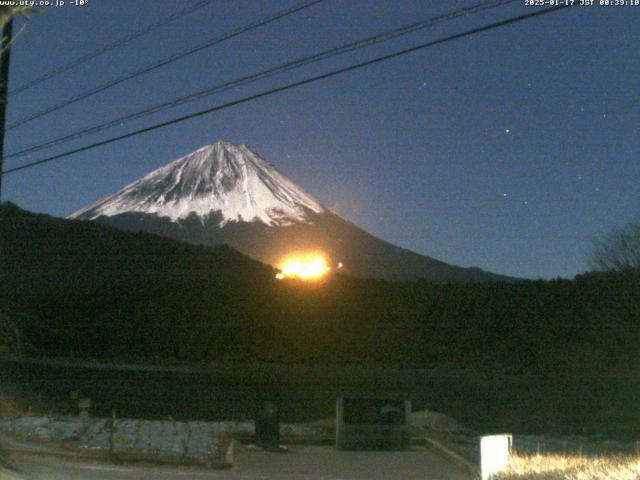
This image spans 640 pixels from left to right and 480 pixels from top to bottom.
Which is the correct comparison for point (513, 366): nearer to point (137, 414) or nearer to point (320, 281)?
point (320, 281)

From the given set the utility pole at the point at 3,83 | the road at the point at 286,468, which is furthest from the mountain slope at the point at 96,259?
the utility pole at the point at 3,83

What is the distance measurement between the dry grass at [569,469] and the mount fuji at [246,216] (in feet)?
156

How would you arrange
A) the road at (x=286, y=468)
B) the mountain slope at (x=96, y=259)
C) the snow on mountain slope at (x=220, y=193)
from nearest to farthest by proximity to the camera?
the road at (x=286, y=468) < the mountain slope at (x=96, y=259) < the snow on mountain slope at (x=220, y=193)

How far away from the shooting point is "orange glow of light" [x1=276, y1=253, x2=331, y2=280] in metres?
34.8

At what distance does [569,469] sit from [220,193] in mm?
70074

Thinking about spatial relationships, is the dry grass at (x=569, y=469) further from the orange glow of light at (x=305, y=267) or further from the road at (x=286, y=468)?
the orange glow of light at (x=305, y=267)

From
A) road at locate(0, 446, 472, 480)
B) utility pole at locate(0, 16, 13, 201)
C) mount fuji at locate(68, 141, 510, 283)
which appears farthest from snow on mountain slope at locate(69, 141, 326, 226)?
utility pole at locate(0, 16, 13, 201)

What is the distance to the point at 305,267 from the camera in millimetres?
47562

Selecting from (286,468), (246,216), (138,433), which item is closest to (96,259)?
(138,433)

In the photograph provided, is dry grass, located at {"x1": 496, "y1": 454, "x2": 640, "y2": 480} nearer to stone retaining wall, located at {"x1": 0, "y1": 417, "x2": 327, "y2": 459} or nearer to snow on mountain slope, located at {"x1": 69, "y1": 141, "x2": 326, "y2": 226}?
stone retaining wall, located at {"x1": 0, "y1": 417, "x2": 327, "y2": 459}

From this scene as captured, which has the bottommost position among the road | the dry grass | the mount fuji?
the road

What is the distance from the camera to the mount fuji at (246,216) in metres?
66.0

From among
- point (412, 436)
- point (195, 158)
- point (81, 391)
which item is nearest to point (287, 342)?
point (81, 391)

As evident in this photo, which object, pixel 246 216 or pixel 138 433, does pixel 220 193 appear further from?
pixel 138 433
